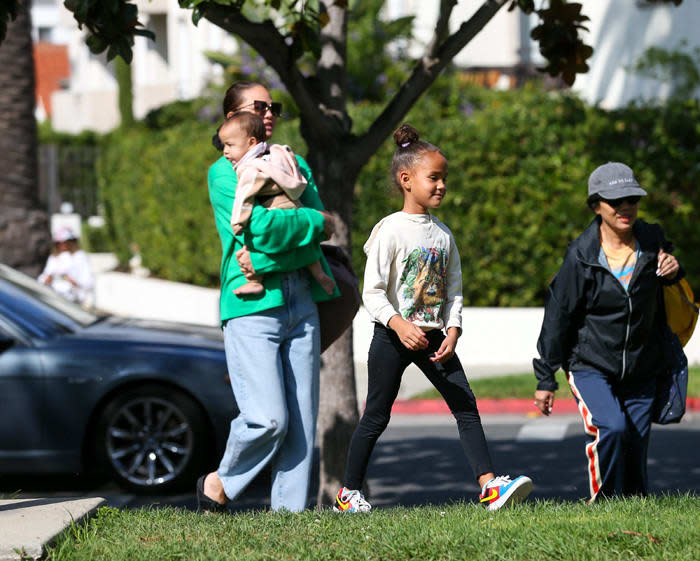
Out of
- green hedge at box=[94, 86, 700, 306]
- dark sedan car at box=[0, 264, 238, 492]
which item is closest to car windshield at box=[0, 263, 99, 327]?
dark sedan car at box=[0, 264, 238, 492]

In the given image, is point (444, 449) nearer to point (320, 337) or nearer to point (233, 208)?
point (320, 337)

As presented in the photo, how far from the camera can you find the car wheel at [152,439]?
24.4 feet

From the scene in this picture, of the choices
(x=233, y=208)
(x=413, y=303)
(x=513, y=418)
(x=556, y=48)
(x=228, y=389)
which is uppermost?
(x=556, y=48)

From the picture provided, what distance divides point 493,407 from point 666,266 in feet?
20.3

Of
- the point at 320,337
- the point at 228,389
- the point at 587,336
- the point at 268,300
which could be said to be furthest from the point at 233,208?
the point at 228,389

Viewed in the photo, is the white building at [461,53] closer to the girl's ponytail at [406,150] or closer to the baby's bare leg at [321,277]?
the girl's ponytail at [406,150]

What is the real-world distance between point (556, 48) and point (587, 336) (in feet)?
6.23

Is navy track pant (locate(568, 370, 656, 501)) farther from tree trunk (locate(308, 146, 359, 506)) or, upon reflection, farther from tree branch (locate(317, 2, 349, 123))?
tree branch (locate(317, 2, 349, 123))

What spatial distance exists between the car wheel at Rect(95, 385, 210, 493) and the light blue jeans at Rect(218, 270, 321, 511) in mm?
2415

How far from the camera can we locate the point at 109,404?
7465 mm

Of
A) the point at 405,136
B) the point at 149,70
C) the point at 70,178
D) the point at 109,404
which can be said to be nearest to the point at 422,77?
the point at 405,136

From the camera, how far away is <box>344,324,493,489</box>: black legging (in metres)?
4.98

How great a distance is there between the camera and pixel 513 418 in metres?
10.8

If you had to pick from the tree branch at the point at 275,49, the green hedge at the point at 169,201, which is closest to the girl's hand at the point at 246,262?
the tree branch at the point at 275,49
